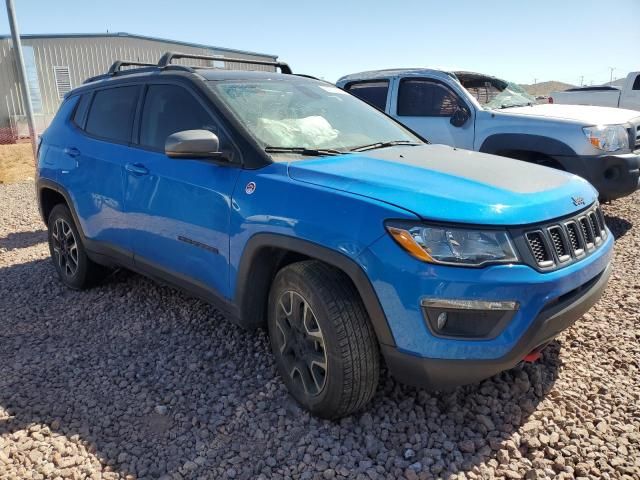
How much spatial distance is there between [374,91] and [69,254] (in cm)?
452

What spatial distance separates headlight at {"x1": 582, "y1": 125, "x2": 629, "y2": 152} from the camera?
5.23 m

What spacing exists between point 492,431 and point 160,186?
7.73 ft

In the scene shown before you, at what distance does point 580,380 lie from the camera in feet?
9.36

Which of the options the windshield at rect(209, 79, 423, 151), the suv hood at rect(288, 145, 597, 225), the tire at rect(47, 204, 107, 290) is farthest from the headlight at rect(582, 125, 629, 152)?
the tire at rect(47, 204, 107, 290)

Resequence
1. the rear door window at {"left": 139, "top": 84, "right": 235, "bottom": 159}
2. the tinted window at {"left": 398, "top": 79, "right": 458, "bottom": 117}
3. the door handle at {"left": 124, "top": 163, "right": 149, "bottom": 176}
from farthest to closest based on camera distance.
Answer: the tinted window at {"left": 398, "top": 79, "right": 458, "bottom": 117}
the door handle at {"left": 124, "top": 163, "right": 149, "bottom": 176}
the rear door window at {"left": 139, "top": 84, "right": 235, "bottom": 159}

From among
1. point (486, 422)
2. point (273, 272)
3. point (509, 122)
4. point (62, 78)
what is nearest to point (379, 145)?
point (273, 272)

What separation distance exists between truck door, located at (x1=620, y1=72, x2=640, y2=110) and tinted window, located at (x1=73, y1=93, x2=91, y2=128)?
14092 mm

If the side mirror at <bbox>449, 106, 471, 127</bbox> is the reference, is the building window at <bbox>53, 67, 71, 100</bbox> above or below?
below

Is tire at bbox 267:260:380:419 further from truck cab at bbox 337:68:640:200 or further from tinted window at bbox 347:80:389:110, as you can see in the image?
tinted window at bbox 347:80:389:110

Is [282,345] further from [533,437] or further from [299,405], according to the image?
[533,437]

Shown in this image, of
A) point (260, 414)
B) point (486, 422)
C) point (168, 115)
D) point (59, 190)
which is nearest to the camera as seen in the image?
point (486, 422)

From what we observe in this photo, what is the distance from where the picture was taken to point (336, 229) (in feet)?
7.53

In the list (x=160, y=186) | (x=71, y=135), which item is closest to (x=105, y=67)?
(x=71, y=135)

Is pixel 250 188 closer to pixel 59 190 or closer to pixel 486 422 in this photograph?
pixel 486 422
